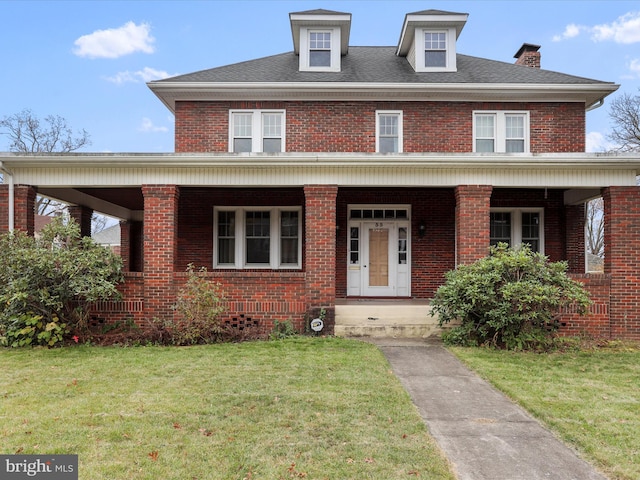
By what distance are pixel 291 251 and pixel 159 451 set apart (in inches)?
330

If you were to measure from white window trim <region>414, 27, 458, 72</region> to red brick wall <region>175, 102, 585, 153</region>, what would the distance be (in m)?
1.65

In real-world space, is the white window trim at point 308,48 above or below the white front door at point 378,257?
above

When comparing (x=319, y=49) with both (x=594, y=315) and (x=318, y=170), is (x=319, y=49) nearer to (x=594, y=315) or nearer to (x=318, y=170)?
(x=318, y=170)

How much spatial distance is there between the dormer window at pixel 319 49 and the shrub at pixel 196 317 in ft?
26.4

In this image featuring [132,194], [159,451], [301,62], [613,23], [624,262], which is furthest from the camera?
[613,23]

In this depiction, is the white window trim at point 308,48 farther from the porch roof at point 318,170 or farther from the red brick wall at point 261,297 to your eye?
the red brick wall at point 261,297

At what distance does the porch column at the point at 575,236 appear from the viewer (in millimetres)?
11766

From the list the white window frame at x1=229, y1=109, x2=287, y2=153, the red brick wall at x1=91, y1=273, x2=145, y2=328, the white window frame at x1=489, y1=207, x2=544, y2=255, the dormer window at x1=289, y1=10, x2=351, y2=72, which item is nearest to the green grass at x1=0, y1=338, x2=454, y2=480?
the red brick wall at x1=91, y1=273, x2=145, y2=328

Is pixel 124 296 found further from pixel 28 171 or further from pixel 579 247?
pixel 579 247

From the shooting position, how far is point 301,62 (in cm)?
1301

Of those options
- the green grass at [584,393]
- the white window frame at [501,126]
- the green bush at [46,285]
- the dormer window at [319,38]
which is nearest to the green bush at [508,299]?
the green grass at [584,393]

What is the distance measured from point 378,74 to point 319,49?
209 cm

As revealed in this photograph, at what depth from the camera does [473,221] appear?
9070 millimetres

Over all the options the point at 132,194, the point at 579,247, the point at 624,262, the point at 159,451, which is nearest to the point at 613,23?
the point at 579,247
